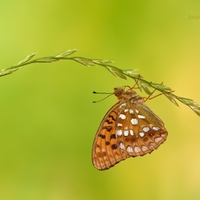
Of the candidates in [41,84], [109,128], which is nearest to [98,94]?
[41,84]

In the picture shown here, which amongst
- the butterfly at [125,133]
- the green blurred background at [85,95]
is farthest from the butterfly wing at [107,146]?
the green blurred background at [85,95]

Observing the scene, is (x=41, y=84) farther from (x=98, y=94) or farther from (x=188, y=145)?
(x=188, y=145)

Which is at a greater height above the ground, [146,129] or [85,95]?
[85,95]

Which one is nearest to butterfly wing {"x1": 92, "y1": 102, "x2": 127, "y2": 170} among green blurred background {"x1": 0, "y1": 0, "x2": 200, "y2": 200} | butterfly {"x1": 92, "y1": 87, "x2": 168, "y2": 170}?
butterfly {"x1": 92, "y1": 87, "x2": 168, "y2": 170}

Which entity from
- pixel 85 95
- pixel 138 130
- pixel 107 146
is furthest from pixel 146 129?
pixel 85 95

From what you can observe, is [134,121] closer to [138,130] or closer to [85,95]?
[138,130]
